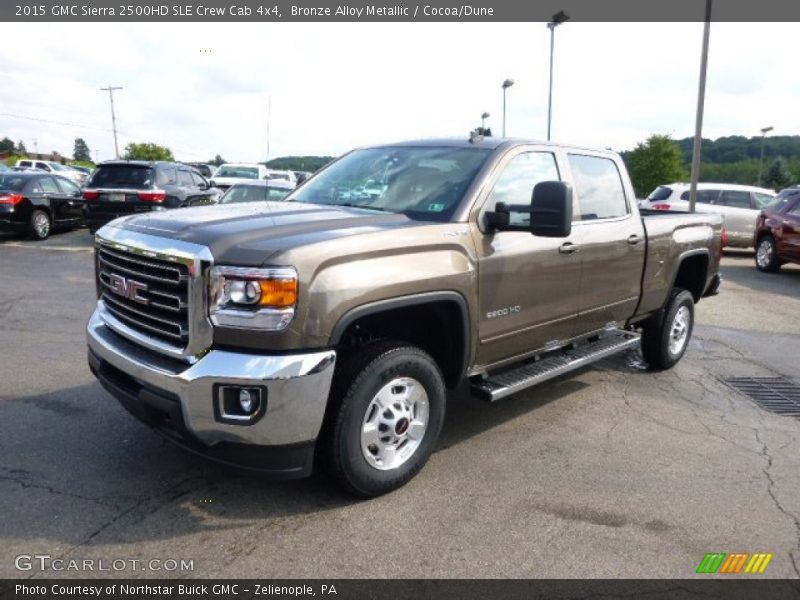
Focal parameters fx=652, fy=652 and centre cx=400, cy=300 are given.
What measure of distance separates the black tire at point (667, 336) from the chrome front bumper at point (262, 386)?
4.06 metres

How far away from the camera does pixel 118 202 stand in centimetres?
1362

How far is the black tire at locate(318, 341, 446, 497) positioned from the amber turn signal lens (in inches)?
22.4

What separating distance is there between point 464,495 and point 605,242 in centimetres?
236

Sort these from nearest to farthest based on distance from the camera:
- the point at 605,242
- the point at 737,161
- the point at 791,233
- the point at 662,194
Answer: the point at 605,242, the point at 791,233, the point at 662,194, the point at 737,161

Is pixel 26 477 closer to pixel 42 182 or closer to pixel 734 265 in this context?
pixel 42 182

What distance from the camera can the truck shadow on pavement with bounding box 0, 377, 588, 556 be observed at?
320cm

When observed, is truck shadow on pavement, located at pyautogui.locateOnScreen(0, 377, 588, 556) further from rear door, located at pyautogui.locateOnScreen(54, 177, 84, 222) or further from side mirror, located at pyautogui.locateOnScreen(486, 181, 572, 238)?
rear door, located at pyautogui.locateOnScreen(54, 177, 84, 222)

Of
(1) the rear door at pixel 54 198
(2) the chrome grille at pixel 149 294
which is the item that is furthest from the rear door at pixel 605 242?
(1) the rear door at pixel 54 198

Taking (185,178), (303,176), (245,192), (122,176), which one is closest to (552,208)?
(245,192)

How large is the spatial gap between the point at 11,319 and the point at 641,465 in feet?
22.7

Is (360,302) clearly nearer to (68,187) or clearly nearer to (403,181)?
(403,181)

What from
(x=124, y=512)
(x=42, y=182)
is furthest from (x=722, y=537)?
(x=42, y=182)

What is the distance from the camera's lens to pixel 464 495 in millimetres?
3660

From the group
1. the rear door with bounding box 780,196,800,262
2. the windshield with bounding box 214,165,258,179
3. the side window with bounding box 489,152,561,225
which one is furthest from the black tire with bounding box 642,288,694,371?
the windshield with bounding box 214,165,258,179
